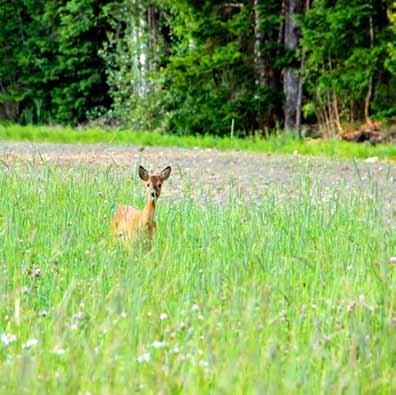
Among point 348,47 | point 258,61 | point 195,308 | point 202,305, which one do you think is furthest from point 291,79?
point 195,308

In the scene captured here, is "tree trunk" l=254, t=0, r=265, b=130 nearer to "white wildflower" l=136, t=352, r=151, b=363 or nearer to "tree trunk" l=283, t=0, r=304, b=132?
"tree trunk" l=283, t=0, r=304, b=132

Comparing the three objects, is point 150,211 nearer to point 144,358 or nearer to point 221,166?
point 144,358

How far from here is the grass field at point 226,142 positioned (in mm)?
13656

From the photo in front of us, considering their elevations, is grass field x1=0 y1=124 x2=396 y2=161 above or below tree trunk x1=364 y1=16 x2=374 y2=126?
below

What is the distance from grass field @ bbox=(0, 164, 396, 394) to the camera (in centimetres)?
270

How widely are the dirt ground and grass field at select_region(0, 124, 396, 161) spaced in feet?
1.73

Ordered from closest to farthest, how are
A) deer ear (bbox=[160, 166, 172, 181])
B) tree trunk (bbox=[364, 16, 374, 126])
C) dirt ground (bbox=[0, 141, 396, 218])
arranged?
deer ear (bbox=[160, 166, 172, 181]), dirt ground (bbox=[0, 141, 396, 218]), tree trunk (bbox=[364, 16, 374, 126])

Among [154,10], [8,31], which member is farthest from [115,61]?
[8,31]

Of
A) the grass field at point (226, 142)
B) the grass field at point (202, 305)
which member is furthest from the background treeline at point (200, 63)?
the grass field at point (202, 305)

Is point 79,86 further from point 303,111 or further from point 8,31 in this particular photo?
point 303,111

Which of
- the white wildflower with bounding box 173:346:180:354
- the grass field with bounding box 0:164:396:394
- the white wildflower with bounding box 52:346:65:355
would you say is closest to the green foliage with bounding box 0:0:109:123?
the grass field with bounding box 0:164:396:394

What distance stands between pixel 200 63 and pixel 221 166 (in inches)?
238

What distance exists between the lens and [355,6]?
1561 cm

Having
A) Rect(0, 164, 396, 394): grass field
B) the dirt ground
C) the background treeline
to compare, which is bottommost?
the dirt ground
